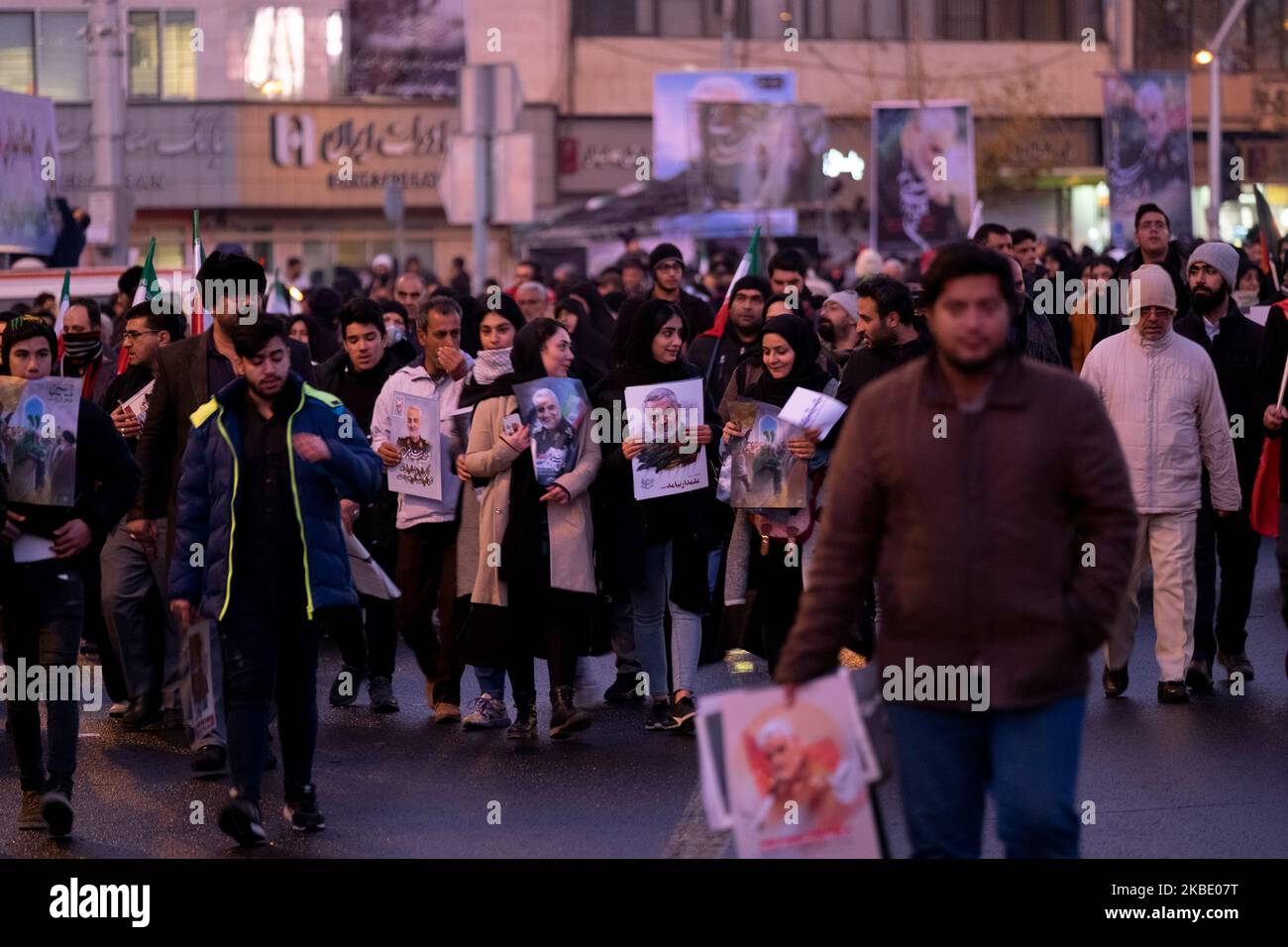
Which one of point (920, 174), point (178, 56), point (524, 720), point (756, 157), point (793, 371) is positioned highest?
point (178, 56)

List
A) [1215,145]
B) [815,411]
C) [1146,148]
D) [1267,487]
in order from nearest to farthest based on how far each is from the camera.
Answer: [815,411], [1267,487], [1146,148], [1215,145]

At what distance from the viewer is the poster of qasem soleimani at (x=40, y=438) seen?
7879 mm

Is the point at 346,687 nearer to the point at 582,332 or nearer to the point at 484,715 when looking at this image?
the point at 484,715

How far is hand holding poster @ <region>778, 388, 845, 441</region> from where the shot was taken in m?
9.14

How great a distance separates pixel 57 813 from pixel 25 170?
9.07m

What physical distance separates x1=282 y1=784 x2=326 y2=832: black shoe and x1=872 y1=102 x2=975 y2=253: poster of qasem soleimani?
1676 centimetres

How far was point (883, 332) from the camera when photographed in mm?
9664

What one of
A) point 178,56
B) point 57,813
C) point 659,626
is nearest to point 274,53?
point 178,56

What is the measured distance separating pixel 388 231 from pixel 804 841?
144 ft

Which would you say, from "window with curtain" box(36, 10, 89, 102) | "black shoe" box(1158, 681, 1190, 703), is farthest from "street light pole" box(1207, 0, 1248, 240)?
"black shoe" box(1158, 681, 1190, 703)

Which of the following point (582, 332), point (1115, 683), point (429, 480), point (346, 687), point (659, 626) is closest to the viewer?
point (659, 626)

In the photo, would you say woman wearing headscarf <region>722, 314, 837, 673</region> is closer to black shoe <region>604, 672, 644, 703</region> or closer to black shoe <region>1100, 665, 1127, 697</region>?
black shoe <region>604, 672, 644, 703</region>
